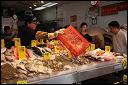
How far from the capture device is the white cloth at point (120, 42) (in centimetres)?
442

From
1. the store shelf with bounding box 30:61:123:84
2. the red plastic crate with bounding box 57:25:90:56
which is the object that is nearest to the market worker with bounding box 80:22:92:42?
the store shelf with bounding box 30:61:123:84

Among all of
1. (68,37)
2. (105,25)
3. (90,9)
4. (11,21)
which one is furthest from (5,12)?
(68,37)

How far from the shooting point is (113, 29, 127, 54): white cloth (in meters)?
4.42

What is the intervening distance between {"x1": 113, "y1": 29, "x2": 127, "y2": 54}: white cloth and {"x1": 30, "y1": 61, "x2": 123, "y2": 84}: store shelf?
167cm

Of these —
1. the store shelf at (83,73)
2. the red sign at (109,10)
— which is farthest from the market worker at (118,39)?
the red sign at (109,10)

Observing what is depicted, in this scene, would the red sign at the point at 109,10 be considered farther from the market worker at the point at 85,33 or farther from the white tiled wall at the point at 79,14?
the market worker at the point at 85,33

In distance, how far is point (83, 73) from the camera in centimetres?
225

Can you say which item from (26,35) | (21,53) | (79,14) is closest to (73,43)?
(21,53)

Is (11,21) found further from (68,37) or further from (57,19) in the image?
(68,37)

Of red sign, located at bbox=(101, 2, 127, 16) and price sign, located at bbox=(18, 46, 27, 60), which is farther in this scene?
red sign, located at bbox=(101, 2, 127, 16)

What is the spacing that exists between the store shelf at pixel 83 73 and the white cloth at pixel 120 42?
1674 mm

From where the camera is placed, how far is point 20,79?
1866 mm

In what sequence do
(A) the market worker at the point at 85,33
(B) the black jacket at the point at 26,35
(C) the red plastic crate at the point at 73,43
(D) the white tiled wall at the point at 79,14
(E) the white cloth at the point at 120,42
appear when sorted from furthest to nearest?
(D) the white tiled wall at the point at 79,14
(A) the market worker at the point at 85,33
(E) the white cloth at the point at 120,42
(B) the black jacket at the point at 26,35
(C) the red plastic crate at the point at 73,43

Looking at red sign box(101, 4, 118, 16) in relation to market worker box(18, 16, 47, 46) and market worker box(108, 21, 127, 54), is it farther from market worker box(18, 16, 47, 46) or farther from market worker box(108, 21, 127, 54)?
market worker box(18, 16, 47, 46)
